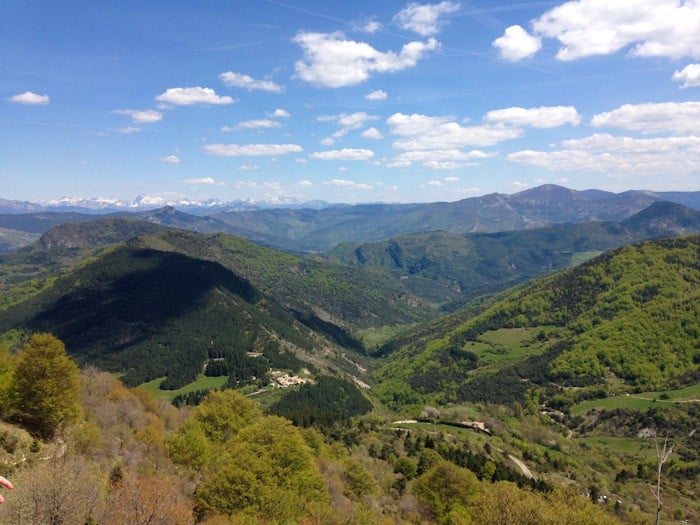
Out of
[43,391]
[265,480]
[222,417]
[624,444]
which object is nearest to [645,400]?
[624,444]

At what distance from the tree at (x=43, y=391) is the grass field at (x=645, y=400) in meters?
199

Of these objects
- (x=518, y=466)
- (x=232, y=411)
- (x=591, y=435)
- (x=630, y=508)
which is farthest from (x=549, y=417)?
(x=232, y=411)

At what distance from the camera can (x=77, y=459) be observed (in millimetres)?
45688

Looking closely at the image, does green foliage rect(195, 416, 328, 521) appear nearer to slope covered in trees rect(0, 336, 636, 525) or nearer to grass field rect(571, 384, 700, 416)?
slope covered in trees rect(0, 336, 636, 525)

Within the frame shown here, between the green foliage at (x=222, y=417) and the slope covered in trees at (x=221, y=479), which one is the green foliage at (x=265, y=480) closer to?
the slope covered in trees at (x=221, y=479)

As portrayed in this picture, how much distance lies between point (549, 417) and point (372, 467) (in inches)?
5405

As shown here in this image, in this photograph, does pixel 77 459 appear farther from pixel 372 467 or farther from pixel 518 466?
pixel 518 466

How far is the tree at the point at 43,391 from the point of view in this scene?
168ft

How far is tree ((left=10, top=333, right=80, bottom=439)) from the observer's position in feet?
168

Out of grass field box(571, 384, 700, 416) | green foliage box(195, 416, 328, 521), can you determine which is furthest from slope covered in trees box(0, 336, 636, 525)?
grass field box(571, 384, 700, 416)

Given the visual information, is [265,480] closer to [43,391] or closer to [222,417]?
[43,391]

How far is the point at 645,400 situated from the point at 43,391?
21421 cm

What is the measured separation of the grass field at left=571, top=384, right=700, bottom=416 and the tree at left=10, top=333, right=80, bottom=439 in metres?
199

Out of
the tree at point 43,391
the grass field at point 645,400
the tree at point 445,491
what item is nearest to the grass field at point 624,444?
the grass field at point 645,400
